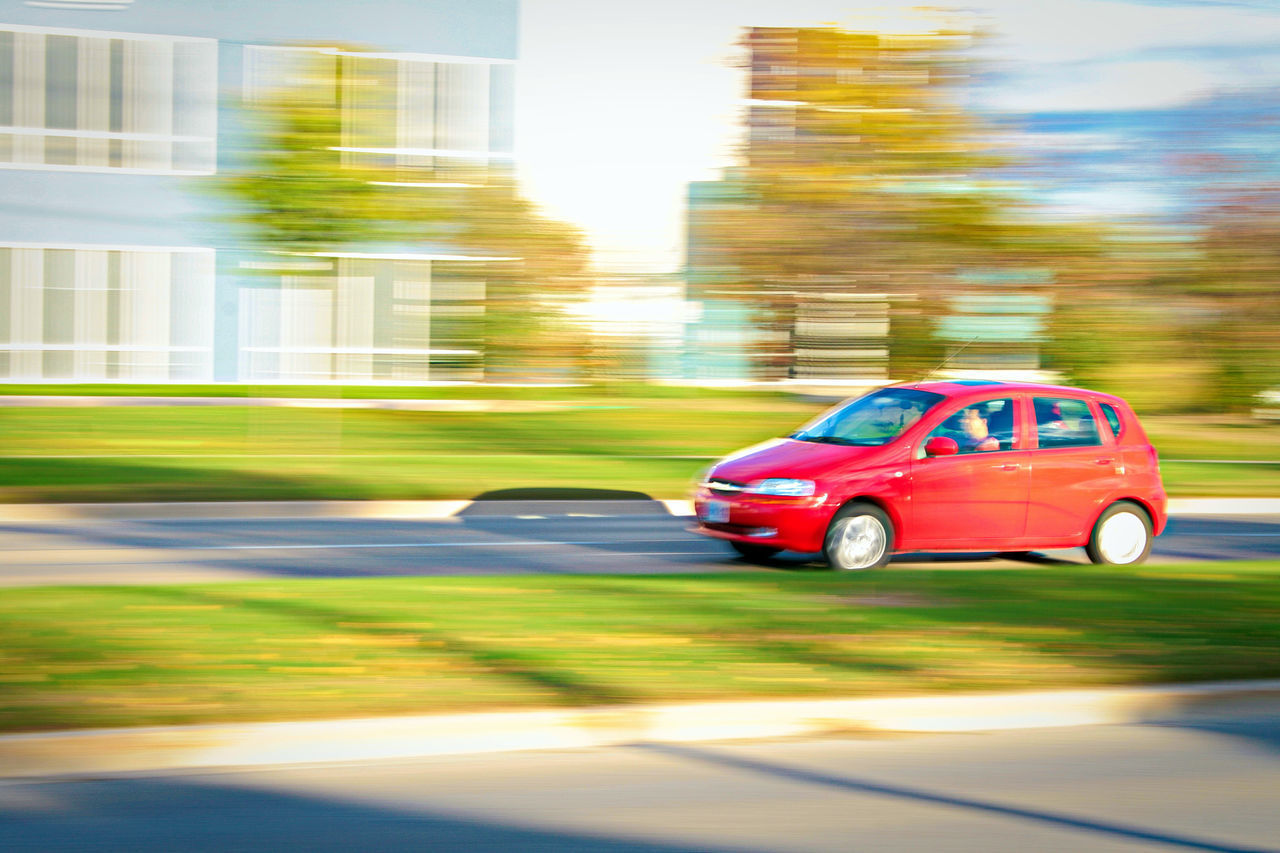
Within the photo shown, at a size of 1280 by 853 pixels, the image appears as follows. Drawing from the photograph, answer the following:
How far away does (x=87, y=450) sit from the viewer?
20219mm

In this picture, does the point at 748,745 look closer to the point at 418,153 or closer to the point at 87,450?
the point at 87,450

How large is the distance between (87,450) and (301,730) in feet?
53.7

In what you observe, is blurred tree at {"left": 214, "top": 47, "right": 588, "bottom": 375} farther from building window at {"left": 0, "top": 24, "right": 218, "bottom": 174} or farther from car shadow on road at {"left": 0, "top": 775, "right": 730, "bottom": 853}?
car shadow on road at {"left": 0, "top": 775, "right": 730, "bottom": 853}

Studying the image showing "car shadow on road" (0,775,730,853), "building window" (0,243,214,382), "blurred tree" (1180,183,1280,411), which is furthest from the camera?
"building window" (0,243,214,382)

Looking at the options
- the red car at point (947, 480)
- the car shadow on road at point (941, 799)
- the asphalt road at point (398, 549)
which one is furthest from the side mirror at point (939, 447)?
the car shadow on road at point (941, 799)

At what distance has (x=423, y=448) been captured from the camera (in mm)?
22875

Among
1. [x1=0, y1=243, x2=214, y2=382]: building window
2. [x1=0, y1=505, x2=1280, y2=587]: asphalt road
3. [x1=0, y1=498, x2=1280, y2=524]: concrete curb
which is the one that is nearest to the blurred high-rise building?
[x1=0, y1=243, x2=214, y2=382]: building window

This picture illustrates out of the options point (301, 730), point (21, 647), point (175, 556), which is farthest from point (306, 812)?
point (175, 556)

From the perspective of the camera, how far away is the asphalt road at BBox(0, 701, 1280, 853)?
4.65m

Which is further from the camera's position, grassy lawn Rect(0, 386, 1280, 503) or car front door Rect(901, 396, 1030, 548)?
grassy lawn Rect(0, 386, 1280, 503)

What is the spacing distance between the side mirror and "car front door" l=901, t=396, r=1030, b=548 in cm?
4

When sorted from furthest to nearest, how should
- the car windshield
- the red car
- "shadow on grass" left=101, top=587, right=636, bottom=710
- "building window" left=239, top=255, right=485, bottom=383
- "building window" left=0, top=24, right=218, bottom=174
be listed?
"building window" left=239, top=255, right=485, bottom=383 → "building window" left=0, top=24, right=218, bottom=174 → the car windshield → the red car → "shadow on grass" left=101, top=587, right=636, bottom=710

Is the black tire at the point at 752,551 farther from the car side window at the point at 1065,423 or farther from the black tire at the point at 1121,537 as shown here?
the black tire at the point at 1121,537

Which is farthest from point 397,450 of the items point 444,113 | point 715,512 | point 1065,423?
point 1065,423
